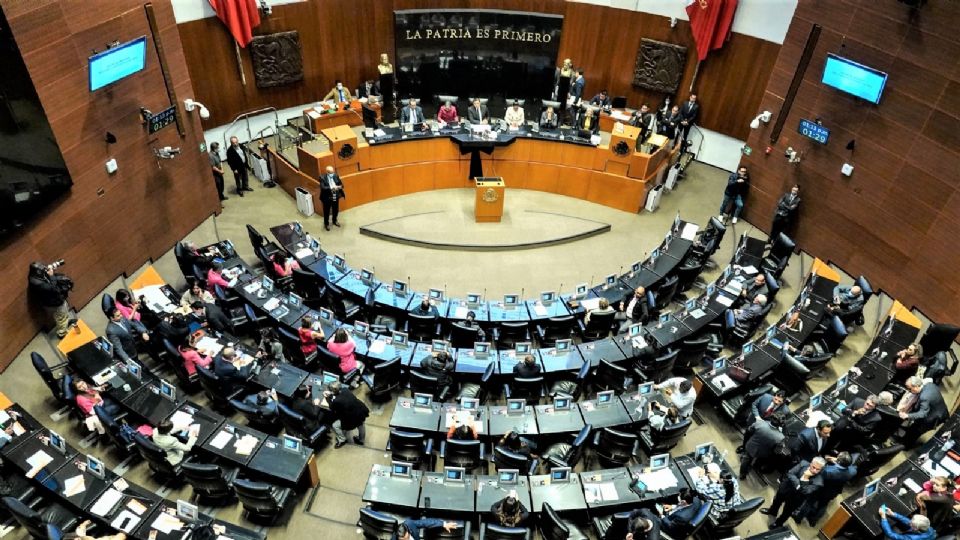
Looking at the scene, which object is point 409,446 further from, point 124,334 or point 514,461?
point 124,334

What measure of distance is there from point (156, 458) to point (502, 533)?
15.8ft

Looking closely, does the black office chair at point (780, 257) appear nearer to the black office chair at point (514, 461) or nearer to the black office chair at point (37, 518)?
the black office chair at point (514, 461)

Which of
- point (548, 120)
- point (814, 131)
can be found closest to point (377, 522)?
point (548, 120)

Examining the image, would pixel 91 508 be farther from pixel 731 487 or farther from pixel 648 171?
pixel 648 171

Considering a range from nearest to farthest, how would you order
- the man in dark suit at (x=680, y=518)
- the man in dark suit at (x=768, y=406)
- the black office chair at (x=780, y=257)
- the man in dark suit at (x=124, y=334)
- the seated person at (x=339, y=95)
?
the man in dark suit at (x=680, y=518), the man in dark suit at (x=768, y=406), the man in dark suit at (x=124, y=334), the black office chair at (x=780, y=257), the seated person at (x=339, y=95)

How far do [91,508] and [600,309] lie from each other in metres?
8.28

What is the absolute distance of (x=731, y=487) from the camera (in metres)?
8.16

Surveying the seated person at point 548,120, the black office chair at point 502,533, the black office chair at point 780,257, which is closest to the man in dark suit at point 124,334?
the black office chair at point 502,533

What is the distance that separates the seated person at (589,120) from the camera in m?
16.9

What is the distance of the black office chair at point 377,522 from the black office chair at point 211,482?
6.47 ft

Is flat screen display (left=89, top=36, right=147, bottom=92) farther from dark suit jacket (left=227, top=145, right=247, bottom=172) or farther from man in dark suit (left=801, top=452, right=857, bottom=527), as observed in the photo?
man in dark suit (left=801, top=452, right=857, bottom=527)

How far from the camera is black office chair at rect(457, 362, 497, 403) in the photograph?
9.99 meters

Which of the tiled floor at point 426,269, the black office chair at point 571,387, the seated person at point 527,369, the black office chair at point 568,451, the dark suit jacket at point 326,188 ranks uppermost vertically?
the dark suit jacket at point 326,188

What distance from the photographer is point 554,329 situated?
11414 millimetres
